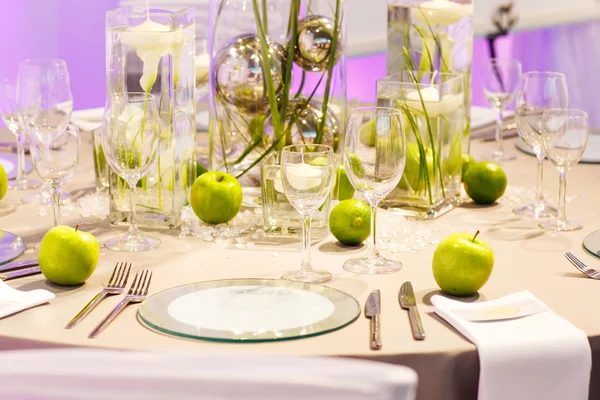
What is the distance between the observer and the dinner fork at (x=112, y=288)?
3.72 ft

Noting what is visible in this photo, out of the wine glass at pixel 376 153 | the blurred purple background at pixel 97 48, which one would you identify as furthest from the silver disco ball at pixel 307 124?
the blurred purple background at pixel 97 48

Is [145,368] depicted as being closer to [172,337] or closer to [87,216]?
[172,337]

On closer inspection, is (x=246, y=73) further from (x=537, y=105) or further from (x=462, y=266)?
(x=462, y=266)

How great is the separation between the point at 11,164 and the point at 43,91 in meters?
0.35

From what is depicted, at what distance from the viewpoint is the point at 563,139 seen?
5.37ft

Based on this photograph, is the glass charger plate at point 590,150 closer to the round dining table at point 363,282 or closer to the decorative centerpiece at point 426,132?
the round dining table at point 363,282

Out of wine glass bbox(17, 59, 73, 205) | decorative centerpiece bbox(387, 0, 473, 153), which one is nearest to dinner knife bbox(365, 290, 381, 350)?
decorative centerpiece bbox(387, 0, 473, 153)

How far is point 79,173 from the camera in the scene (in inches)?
86.4

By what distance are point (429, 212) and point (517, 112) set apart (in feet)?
0.96

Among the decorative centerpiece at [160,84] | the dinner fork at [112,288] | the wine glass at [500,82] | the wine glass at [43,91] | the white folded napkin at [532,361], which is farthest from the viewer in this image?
the wine glass at [500,82]

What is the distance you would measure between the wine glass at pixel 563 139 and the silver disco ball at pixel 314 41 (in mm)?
488

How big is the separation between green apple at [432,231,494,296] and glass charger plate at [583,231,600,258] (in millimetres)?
324

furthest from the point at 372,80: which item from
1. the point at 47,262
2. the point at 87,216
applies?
the point at 47,262

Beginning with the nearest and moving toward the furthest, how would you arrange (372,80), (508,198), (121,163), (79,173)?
1. (121,163)
2. (508,198)
3. (79,173)
4. (372,80)
